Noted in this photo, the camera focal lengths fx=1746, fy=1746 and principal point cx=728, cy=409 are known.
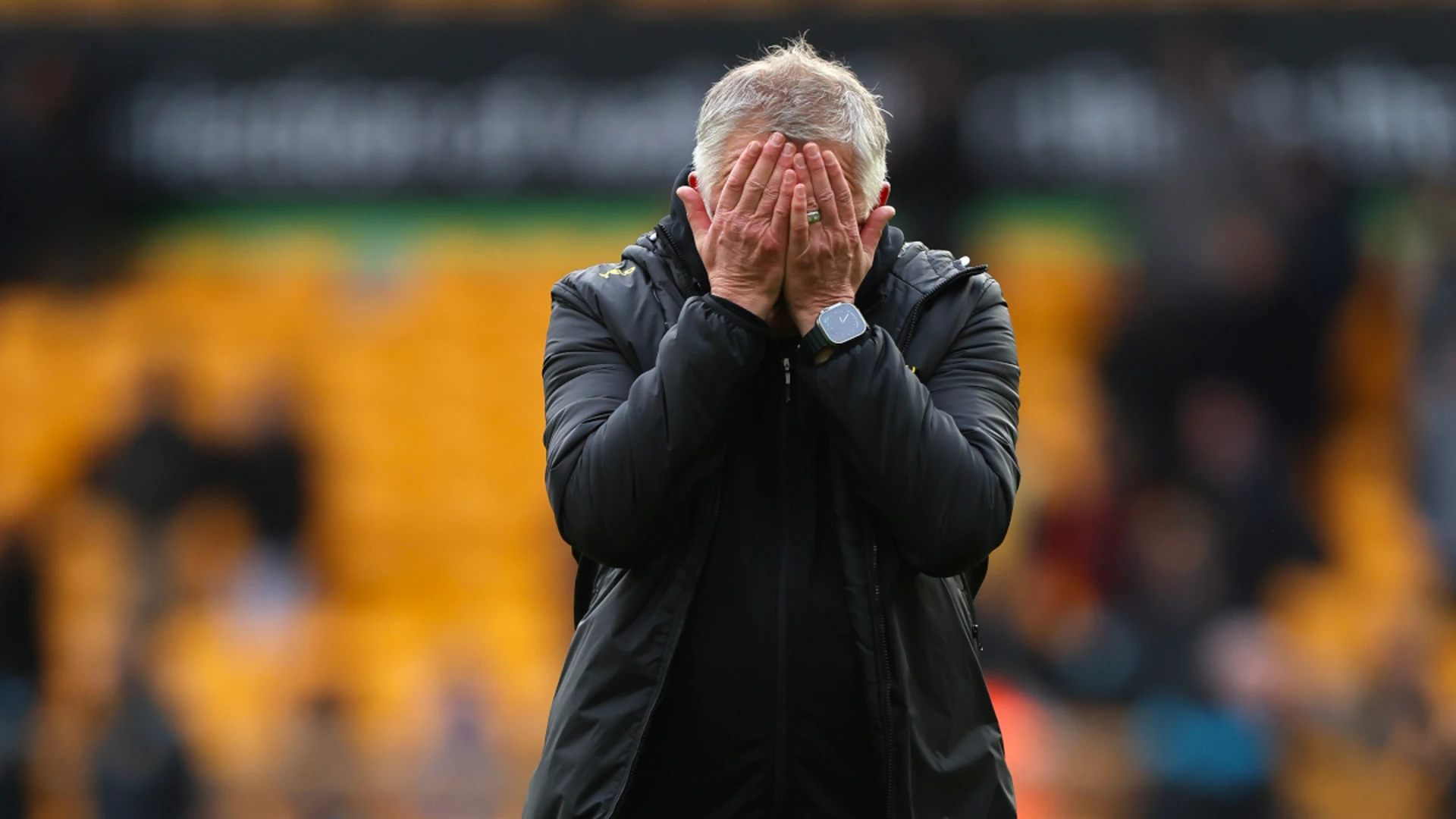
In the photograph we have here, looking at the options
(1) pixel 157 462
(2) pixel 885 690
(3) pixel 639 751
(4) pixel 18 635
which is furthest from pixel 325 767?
(2) pixel 885 690

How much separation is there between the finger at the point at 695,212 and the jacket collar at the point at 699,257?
0.01 meters

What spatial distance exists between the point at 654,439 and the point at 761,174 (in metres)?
0.32

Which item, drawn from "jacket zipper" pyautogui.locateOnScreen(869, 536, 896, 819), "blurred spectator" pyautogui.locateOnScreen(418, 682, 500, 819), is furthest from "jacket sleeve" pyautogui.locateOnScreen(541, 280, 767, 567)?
"blurred spectator" pyautogui.locateOnScreen(418, 682, 500, 819)

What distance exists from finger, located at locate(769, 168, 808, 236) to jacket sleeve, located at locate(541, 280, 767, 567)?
0.10 meters

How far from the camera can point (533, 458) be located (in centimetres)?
924

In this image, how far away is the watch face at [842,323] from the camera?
1.93 m

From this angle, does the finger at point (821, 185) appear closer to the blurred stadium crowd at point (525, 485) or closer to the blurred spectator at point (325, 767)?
the blurred stadium crowd at point (525, 485)

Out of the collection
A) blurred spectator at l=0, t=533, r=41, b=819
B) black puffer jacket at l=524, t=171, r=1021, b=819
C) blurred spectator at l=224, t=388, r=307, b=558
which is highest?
black puffer jacket at l=524, t=171, r=1021, b=819

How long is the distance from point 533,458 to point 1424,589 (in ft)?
14.6

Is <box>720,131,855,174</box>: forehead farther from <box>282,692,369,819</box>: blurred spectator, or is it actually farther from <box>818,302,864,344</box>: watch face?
<box>282,692,369,819</box>: blurred spectator

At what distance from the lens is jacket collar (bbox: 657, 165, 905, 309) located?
2.07 metres

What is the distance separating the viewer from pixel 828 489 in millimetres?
2010

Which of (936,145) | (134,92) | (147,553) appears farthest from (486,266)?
(936,145)

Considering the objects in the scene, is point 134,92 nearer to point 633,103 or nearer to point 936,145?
point 633,103
